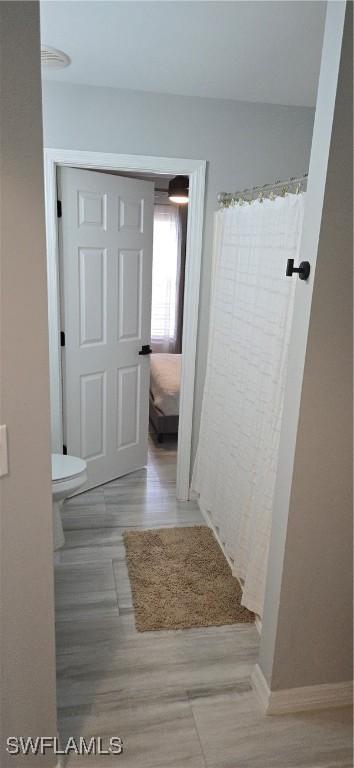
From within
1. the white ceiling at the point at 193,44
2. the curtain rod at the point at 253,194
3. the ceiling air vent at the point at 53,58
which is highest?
the white ceiling at the point at 193,44

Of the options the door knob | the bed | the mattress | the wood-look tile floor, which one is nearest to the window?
the mattress

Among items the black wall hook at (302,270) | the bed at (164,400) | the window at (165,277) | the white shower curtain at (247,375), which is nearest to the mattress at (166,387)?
the bed at (164,400)

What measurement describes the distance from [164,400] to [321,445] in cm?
266

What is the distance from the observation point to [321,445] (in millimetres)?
1732

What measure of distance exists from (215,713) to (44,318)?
1.58m

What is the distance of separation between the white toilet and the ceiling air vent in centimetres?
202

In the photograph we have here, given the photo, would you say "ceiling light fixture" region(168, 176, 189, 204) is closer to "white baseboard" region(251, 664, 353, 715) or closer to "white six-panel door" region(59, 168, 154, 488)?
"white six-panel door" region(59, 168, 154, 488)

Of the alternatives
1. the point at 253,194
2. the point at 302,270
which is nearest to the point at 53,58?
the point at 253,194

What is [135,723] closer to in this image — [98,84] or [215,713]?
[215,713]

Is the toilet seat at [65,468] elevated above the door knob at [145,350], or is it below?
below

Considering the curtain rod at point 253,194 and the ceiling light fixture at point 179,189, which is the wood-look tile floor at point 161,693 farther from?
the ceiling light fixture at point 179,189

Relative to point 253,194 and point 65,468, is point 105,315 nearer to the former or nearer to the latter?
point 65,468

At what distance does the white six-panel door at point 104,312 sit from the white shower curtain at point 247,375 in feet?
2.18

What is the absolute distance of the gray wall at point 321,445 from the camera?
1.52 metres
